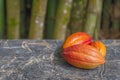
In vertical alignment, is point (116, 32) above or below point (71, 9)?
below

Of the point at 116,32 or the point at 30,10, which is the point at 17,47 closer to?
the point at 30,10

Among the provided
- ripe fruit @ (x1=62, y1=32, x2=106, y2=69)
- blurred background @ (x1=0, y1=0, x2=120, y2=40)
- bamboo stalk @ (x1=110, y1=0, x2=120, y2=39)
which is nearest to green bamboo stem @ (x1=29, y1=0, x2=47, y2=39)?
blurred background @ (x1=0, y1=0, x2=120, y2=40)

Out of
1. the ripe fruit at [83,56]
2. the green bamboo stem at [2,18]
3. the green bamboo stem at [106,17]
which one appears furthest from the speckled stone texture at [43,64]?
the green bamboo stem at [106,17]

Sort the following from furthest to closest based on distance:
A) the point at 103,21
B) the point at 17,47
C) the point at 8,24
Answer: the point at 103,21, the point at 8,24, the point at 17,47

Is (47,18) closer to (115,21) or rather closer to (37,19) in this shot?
(37,19)

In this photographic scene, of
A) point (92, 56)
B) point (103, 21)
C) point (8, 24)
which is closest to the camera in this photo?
point (92, 56)

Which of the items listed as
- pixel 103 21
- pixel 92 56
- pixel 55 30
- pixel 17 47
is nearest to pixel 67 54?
pixel 92 56

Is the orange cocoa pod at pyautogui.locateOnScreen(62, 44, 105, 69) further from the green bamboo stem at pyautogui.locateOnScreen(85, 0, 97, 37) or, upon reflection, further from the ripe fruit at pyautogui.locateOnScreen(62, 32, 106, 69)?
the green bamboo stem at pyautogui.locateOnScreen(85, 0, 97, 37)
